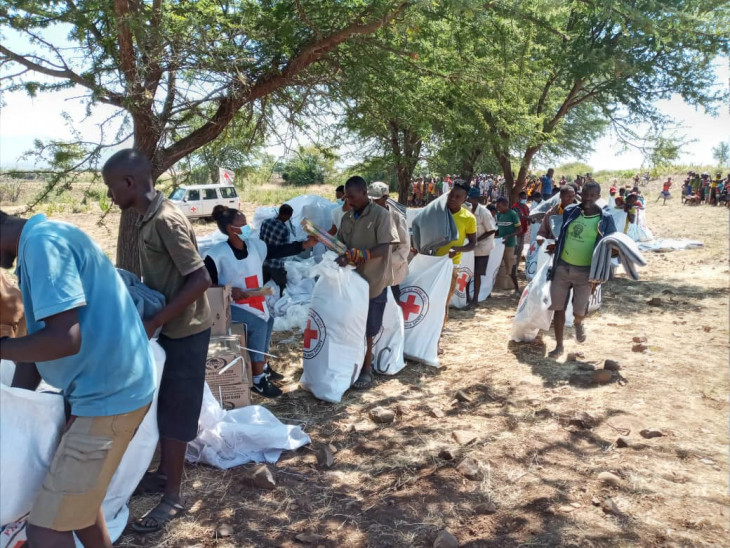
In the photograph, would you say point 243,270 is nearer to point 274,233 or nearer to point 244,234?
point 244,234

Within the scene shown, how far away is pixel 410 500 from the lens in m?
2.94

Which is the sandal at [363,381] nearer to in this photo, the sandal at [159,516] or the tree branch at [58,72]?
the sandal at [159,516]

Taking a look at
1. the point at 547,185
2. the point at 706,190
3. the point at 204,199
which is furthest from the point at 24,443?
the point at 706,190

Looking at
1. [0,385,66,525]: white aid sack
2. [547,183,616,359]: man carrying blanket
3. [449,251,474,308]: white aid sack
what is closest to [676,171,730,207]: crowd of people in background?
[449,251,474,308]: white aid sack

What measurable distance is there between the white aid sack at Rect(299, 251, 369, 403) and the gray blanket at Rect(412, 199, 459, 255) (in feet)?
4.33

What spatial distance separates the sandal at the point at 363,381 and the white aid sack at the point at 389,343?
0.22 metres

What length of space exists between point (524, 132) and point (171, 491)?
575cm

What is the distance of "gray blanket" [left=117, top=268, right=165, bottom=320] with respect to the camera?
2400 mm

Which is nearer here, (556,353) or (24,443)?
(24,443)

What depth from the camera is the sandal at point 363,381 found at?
4.61 meters

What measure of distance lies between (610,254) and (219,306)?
3.24 m

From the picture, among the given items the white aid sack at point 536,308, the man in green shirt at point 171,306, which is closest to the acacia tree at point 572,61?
the white aid sack at point 536,308

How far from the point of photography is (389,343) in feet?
16.2

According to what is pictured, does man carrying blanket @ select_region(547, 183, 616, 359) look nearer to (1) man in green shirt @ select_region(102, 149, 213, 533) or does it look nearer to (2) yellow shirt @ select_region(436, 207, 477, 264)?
(2) yellow shirt @ select_region(436, 207, 477, 264)
